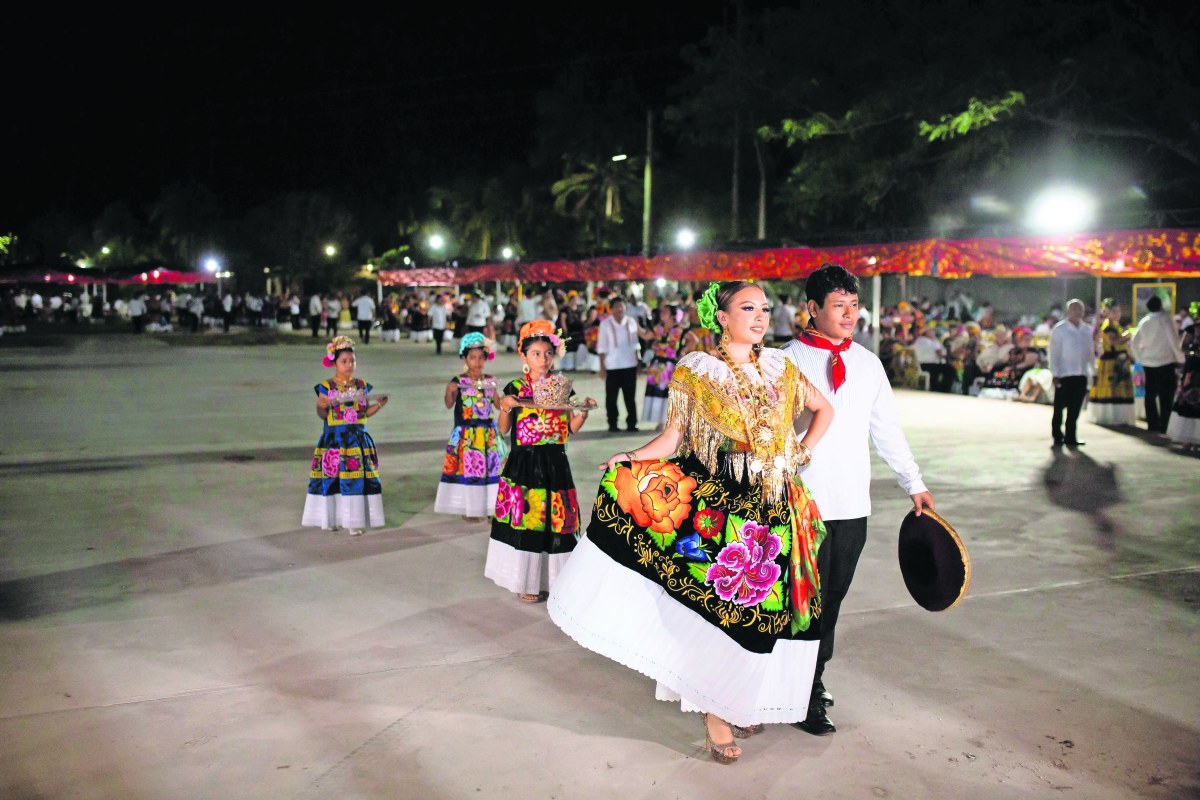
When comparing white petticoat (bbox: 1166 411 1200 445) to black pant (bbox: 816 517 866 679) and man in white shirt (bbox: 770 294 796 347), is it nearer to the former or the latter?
black pant (bbox: 816 517 866 679)

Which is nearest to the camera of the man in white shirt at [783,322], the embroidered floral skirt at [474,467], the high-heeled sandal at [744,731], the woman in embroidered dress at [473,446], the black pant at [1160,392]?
the high-heeled sandal at [744,731]

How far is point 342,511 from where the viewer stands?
302 inches

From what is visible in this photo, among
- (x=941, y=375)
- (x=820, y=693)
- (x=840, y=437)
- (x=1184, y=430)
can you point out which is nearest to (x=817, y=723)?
(x=820, y=693)

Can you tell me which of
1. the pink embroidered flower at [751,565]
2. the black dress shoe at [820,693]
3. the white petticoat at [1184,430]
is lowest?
the black dress shoe at [820,693]

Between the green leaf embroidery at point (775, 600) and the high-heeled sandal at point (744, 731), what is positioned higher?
the green leaf embroidery at point (775, 600)

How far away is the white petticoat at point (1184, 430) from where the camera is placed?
11.8 meters

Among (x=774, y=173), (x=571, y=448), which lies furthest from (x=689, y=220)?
(x=571, y=448)

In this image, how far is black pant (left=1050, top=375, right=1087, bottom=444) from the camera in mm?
11898

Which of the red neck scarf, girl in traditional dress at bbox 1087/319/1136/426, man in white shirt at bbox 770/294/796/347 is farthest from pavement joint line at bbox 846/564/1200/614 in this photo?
man in white shirt at bbox 770/294/796/347

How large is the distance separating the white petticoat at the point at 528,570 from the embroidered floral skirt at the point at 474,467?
5.94 ft

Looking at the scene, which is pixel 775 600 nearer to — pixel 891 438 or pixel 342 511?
pixel 891 438

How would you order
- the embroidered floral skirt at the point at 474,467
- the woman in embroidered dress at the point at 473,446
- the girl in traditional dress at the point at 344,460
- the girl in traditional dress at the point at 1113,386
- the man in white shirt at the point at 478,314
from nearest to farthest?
the girl in traditional dress at the point at 344,460
the woman in embroidered dress at the point at 473,446
the embroidered floral skirt at the point at 474,467
the girl in traditional dress at the point at 1113,386
the man in white shirt at the point at 478,314

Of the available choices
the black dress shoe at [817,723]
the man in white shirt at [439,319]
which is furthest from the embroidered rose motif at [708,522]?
the man in white shirt at [439,319]

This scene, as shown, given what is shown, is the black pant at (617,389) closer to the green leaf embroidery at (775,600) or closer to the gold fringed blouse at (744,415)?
the gold fringed blouse at (744,415)
